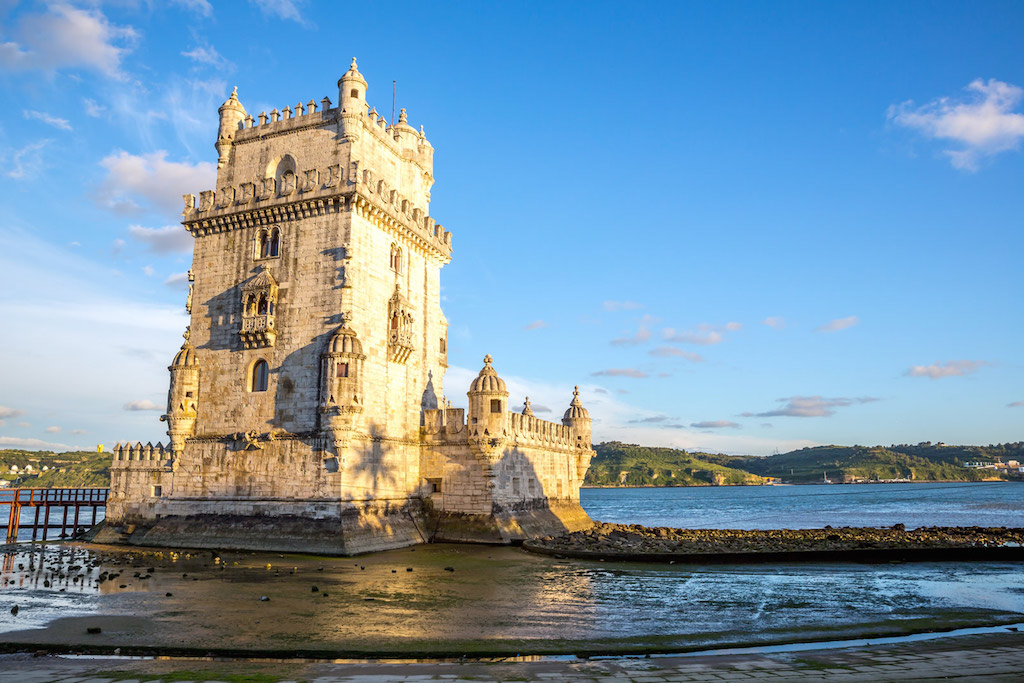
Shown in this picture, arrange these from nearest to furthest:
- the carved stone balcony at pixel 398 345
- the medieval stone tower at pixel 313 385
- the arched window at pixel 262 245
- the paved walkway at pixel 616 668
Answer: the paved walkway at pixel 616 668 → the medieval stone tower at pixel 313 385 → the carved stone balcony at pixel 398 345 → the arched window at pixel 262 245

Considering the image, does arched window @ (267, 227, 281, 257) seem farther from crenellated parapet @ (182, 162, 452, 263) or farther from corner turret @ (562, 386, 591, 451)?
corner turret @ (562, 386, 591, 451)

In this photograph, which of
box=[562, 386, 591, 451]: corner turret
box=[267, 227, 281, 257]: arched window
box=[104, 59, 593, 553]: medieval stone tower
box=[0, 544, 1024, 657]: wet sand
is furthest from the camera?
box=[562, 386, 591, 451]: corner turret

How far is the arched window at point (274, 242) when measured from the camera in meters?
36.3

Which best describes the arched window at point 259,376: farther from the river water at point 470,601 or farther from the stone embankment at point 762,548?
the stone embankment at point 762,548

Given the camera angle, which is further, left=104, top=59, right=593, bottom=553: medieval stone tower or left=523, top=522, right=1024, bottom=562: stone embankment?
left=104, top=59, right=593, bottom=553: medieval stone tower

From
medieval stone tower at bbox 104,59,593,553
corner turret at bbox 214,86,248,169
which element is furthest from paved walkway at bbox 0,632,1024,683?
corner turret at bbox 214,86,248,169

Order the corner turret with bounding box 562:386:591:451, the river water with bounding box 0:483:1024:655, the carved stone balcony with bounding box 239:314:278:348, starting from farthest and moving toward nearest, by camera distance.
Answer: the corner turret with bounding box 562:386:591:451, the carved stone balcony with bounding box 239:314:278:348, the river water with bounding box 0:483:1024:655

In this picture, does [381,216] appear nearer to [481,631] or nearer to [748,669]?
[481,631]

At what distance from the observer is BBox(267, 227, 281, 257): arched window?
36263 mm

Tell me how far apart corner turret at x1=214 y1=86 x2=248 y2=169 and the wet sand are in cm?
2130

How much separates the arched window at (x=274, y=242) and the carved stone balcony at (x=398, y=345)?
277 inches

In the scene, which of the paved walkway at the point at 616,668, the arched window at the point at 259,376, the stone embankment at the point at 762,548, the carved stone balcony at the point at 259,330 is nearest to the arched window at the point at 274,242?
the carved stone balcony at the point at 259,330

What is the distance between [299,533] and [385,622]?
1622cm

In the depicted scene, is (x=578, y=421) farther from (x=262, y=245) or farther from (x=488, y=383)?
(x=262, y=245)
